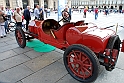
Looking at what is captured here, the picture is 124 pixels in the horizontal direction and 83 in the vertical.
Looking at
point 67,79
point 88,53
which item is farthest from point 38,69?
point 88,53

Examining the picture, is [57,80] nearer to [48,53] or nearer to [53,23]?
[48,53]

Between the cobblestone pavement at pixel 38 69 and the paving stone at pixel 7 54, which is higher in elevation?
the paving stone at pixel 7 54

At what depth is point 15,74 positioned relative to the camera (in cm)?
340

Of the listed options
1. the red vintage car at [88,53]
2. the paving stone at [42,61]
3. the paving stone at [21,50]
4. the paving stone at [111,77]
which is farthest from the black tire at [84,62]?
the paving stone at [21,50]

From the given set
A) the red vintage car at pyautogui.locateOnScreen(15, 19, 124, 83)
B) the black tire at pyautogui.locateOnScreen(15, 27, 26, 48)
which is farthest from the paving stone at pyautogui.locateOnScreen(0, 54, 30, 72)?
the red vintage car at pyautogui.locateOnScreen(15, 19, 124, 83)

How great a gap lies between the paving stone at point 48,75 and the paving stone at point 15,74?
21 cm

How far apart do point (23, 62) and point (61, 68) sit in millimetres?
1304

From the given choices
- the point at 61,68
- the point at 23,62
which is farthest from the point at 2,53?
the point at 61,68

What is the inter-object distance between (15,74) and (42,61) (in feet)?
3.27

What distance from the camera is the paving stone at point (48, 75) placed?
313cm

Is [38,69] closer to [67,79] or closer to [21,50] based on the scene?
[67,79]

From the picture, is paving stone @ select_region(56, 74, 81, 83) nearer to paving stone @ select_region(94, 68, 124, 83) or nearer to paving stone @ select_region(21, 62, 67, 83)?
paving stone @ select_region(21, 62, 67, 83)

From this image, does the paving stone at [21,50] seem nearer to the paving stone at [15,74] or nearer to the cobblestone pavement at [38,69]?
the cobblestone pavement at [38,69]

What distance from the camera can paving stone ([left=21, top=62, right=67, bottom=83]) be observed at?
3135mm
